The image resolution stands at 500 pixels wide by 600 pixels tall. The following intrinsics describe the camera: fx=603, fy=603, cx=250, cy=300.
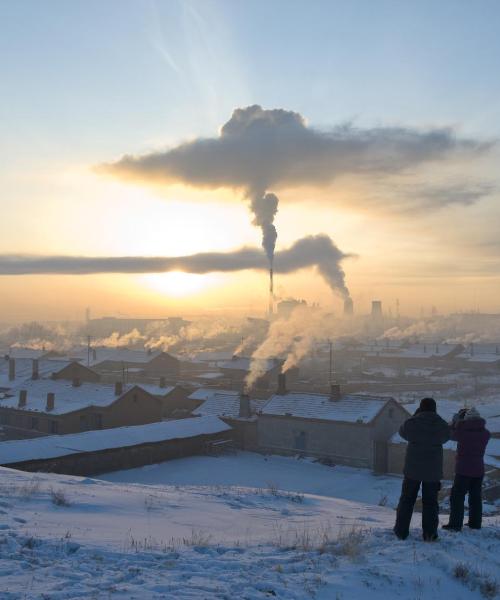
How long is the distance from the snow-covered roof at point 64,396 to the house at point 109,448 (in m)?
9.26

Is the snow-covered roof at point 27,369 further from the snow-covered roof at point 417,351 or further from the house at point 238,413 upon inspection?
the snow-covered roof at point 417,351

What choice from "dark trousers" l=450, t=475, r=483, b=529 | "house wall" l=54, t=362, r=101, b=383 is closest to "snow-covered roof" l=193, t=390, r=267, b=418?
"house wall" l=54, t=362, r=101, b=383

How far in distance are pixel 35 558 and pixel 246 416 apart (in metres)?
35.1

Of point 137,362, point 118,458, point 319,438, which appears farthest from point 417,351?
point 118,458

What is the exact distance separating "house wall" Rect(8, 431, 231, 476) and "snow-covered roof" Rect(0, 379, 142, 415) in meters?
10.1

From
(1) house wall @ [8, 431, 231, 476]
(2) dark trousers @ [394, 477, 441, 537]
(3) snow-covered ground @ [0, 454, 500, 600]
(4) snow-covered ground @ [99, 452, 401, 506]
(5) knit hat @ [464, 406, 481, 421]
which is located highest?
(5) knit hat @ [464, 406, 481, 421]

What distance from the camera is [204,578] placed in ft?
22.1

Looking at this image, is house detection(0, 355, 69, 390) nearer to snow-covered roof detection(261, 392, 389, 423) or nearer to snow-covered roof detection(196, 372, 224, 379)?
snow-covered roof detection(196, 372, 224, 379)

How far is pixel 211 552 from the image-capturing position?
25.5 feet

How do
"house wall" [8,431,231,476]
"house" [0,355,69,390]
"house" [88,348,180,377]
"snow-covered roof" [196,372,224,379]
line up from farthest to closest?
"house" [88,348,180,377], "snow-covered roof" [196,372,224,379], "house" [0,355,69,390], "house wall" [8,431,231,476]

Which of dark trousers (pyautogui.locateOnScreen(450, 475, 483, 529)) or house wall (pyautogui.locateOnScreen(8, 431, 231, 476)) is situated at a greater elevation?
dark trousers (pyautogui.locateOnScreen(450, 475, 483, 529))

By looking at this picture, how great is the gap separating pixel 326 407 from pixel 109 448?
1406 centimetres

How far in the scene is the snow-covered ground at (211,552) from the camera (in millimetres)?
6410

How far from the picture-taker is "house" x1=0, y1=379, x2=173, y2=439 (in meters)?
43.0
